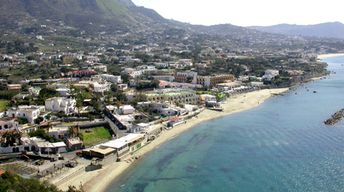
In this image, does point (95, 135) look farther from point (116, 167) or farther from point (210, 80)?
point (210, 80)

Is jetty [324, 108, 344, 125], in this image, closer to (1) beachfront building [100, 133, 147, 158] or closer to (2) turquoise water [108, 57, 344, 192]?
(2) turquoise water [108, 57, 344, 192]

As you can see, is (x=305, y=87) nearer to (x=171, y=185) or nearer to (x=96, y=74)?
(x=96, y=74)

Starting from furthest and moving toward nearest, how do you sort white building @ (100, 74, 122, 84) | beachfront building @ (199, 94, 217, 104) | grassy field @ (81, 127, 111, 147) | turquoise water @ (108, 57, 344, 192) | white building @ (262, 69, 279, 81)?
white building @ (262, 69, 279, 81), white building @ (100, 74, 122, 84), beachfront building @ (199, 94, 217, 104), grassy field @ (81, 127, 111, 147), turquoise water @ (108, 57, 344, 192)

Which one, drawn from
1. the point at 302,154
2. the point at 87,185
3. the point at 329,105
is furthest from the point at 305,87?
the point at 87,185

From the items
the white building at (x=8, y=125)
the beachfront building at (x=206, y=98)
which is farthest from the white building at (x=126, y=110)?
the beachfront building at (x=206, y=98)

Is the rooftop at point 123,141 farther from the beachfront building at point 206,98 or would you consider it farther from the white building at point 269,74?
the white building at point 269,74

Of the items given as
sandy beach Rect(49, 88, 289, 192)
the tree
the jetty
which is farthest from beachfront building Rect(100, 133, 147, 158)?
the jetty
